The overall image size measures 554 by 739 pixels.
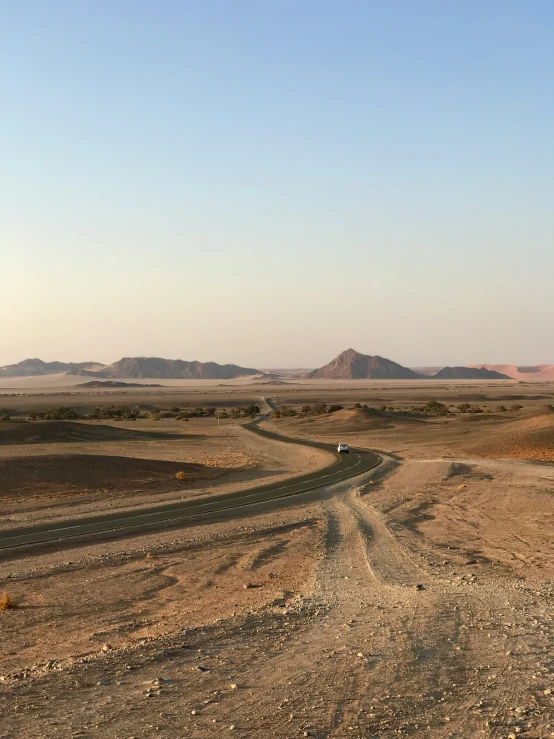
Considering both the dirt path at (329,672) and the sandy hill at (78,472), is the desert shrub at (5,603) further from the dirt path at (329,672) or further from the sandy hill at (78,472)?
the sandy hill at (78,472)

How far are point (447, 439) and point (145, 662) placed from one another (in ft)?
213

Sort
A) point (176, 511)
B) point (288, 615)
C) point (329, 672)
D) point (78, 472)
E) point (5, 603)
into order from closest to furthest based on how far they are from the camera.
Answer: point (329, 672) → point (288, 615) → point (5, 603) → point (176, 511) → point (78, 472)

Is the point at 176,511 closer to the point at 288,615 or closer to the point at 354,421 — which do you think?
the point at 288,615

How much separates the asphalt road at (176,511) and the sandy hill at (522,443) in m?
15.4

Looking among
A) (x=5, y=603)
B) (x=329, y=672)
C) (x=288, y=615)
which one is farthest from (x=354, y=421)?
(x=329, y=672)

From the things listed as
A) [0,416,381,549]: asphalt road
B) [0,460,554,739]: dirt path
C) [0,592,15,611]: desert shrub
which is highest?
[0,460,554,739]: dirt path

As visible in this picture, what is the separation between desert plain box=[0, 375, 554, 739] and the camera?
9.41 m

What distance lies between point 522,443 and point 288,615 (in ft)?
177

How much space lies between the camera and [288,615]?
47.1 ft

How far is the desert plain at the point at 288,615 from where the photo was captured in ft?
30.9

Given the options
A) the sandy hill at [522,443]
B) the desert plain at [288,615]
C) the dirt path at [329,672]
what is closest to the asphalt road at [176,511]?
the desert plain at [288,615]

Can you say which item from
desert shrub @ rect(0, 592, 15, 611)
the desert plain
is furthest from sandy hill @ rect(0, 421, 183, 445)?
desert shrub @ rect(0, 592, 15, 611)

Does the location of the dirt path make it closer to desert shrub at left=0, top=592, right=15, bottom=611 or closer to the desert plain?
the desert plain

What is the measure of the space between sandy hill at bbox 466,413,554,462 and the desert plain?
2073cm
